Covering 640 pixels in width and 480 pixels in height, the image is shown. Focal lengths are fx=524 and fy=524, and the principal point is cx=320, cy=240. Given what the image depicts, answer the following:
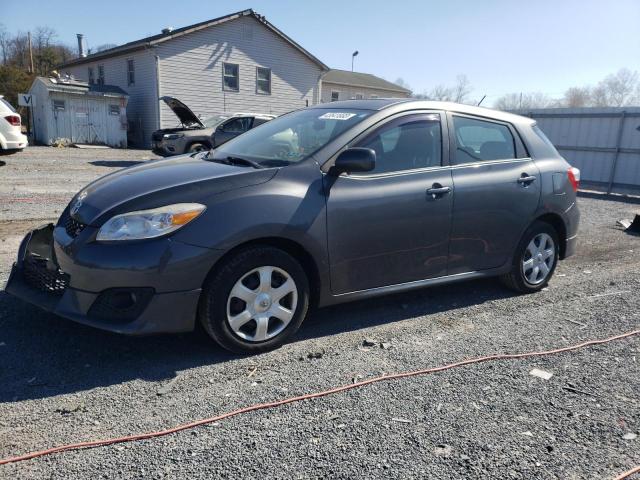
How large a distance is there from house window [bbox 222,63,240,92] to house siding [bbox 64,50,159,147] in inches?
144

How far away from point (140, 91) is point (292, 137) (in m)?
23.9

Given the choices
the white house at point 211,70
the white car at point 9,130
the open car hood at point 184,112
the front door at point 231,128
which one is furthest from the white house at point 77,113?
the white car at point 9,130

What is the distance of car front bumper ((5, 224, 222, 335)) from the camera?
313cm

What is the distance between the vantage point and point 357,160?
3.64m

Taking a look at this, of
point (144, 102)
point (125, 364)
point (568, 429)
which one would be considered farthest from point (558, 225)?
point (144, 102)

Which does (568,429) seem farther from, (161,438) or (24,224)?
(24,224)

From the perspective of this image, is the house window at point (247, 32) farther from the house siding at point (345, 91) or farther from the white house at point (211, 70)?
the house siding at point (345, 91)

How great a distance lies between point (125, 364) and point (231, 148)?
6.62 ft

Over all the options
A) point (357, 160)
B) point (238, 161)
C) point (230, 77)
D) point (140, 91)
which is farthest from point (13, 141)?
point (230, 77)

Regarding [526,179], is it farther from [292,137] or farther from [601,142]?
[601,142]

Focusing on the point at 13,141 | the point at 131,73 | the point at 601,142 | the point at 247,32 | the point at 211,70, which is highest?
the point at 247,32

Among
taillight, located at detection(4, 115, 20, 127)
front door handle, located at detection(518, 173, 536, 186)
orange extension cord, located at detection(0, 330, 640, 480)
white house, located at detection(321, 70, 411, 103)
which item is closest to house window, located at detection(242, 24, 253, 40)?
white house, located at detection(321, 70, 411, 103)

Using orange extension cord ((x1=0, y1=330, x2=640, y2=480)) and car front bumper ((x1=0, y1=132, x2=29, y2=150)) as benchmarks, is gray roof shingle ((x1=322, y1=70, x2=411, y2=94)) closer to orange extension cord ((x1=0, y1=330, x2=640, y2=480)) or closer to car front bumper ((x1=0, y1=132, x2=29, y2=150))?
car front bumper ((x1=0, y1=132, x2=29, y2=150))

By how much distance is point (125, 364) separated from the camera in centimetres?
337
